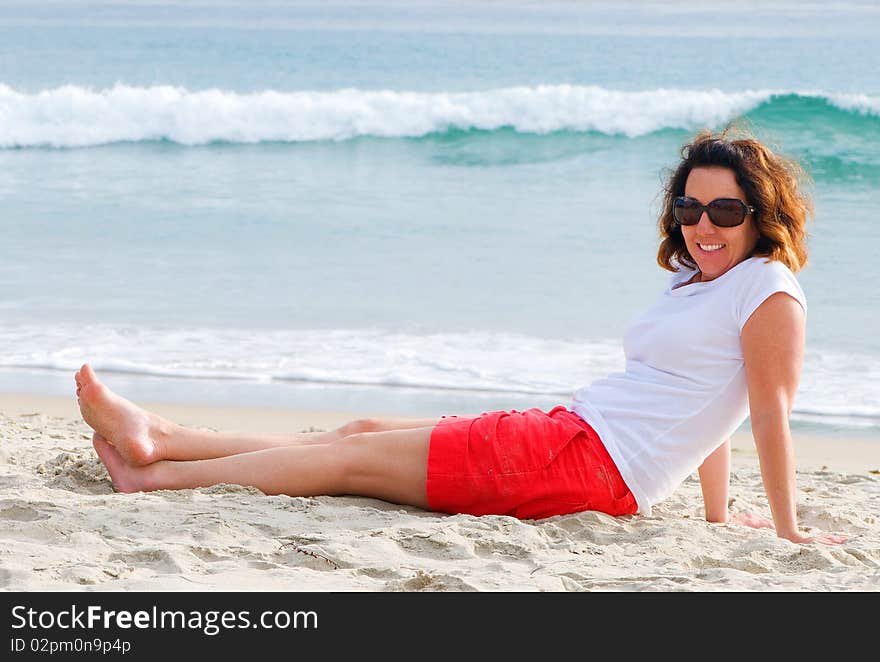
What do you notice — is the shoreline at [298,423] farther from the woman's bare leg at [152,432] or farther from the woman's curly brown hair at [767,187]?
the woman's curly brown hair at [767,187]

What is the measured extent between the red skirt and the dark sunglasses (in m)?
0.73

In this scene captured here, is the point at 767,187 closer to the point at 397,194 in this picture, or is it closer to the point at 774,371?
the point at 774,371

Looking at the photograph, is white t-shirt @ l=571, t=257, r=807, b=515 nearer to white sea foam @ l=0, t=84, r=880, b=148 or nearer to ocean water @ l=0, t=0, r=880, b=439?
ocean water @ l=0, t=0, r=880, b=439

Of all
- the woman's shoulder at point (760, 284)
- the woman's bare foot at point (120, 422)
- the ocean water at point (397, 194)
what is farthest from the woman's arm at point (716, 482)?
the ocean water at point (397, 194)

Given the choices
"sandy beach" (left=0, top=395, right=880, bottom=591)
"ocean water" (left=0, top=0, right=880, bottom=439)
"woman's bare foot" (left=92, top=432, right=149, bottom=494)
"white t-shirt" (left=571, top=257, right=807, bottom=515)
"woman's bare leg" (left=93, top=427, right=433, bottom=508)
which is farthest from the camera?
"ocean water" (left=0, top=0, right=880, bottom=439)

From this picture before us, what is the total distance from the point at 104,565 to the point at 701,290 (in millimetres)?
1950

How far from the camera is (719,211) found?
338cm

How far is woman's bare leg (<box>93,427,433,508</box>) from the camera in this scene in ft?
11.8

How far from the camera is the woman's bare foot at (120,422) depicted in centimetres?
380

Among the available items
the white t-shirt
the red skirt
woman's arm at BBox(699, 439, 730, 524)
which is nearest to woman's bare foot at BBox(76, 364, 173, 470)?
the red skirt

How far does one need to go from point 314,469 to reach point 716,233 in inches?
60.4

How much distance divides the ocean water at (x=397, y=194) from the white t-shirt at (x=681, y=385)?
100 inches
